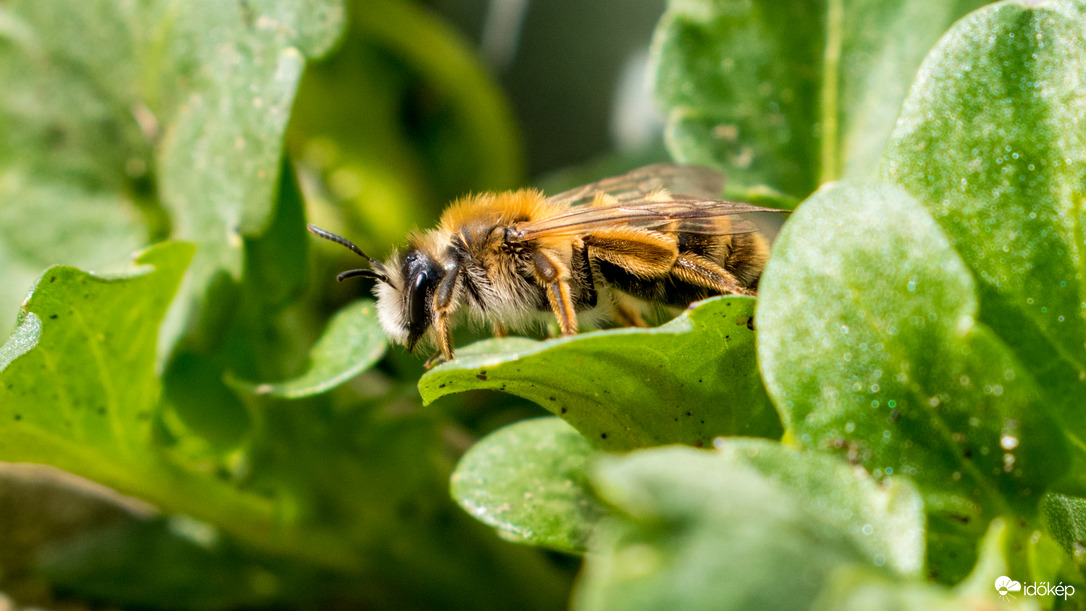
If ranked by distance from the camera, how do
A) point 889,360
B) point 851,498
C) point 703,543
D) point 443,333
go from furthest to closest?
1. point 443,333
2. point 889,360
3. point 851,498
4. point 703,543

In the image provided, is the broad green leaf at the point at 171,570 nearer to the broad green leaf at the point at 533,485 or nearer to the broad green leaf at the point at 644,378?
the broad green leaf at the point at 533,485

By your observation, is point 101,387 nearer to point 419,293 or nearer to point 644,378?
point 419,293

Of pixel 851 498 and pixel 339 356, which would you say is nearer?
pixel 851 498

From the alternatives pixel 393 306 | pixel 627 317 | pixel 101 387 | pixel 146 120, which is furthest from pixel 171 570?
pixel 627 317

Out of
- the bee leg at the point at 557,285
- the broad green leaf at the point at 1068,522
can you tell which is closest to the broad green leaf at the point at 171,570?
the bee leg at the point at 557,285

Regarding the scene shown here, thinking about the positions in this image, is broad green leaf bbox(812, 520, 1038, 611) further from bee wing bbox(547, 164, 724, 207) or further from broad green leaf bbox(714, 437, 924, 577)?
bee wing bbox(547, 164, 724, 207)

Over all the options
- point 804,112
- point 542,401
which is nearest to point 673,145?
point 804,112
